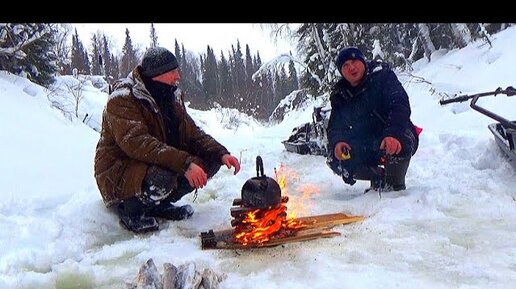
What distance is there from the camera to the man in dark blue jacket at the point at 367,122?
158 inches

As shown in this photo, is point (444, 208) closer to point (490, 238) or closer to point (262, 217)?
point (490, 238)

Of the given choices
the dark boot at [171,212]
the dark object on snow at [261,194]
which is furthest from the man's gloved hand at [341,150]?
the dark boot at [171,212]

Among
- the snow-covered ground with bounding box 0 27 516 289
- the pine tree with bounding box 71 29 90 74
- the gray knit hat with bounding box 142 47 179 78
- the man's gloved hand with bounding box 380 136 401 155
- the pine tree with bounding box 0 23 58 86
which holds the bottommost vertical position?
the snow-covered ground with bounding box 0 27 516 289

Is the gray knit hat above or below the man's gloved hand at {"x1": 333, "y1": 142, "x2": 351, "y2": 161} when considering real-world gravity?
above

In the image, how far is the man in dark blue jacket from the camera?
4.02m

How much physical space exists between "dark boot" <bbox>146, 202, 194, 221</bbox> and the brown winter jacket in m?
0.37

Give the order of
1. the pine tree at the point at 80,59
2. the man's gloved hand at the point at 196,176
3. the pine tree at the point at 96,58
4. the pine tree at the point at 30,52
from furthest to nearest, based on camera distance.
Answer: the pine tree at the point at 96,58, the pine tree at the point at 80,59, the pine tree at the point at 30,52, the man's gloved hand at the point at 196,176

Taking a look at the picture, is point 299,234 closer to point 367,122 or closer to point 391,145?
point 391,145

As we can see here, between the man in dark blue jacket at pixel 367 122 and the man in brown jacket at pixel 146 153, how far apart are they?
120 cm

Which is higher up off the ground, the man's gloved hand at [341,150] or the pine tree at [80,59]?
Answer: the pine tree at [80,59]

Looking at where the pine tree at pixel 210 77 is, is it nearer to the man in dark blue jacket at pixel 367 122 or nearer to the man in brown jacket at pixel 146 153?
the man in dark blue jacket at pixel 367 122

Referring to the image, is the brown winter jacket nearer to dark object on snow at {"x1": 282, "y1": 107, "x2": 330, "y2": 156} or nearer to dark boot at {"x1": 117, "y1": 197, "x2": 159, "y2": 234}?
dark boot at {"x1": 117, "y1": 197, "x2": 159, "y2": 234}

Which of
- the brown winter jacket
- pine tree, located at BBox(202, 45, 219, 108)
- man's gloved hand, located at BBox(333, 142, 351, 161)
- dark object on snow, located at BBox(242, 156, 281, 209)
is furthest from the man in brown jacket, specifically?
pine tree, located at BBox(202, 45, 219, 108)
